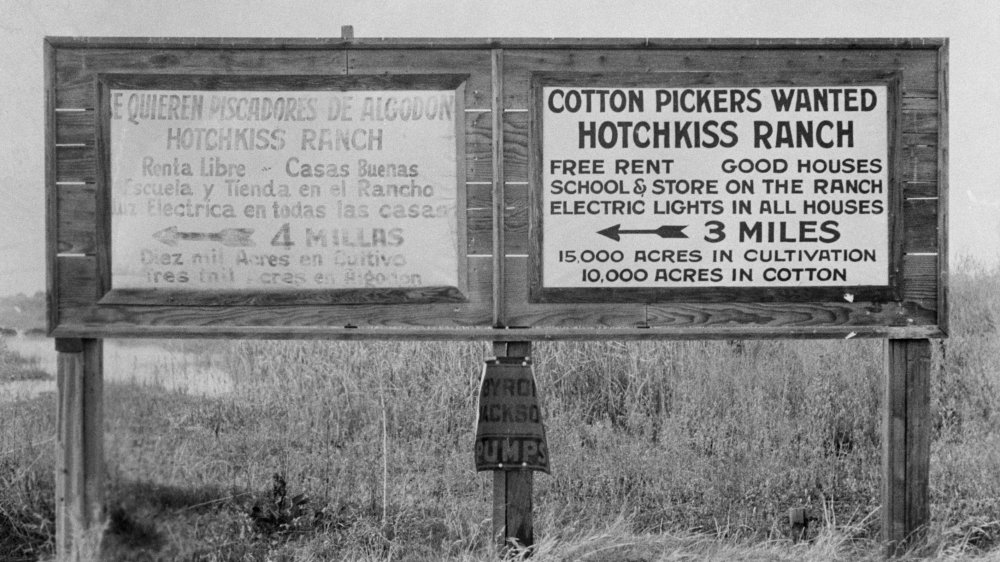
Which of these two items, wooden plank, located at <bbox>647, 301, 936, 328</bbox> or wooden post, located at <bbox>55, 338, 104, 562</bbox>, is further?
wooden plank, located at <bbox>647, 301, 936, 328</bbox>

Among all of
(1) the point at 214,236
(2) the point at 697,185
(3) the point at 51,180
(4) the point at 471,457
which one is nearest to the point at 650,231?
(2) the point at 697,185

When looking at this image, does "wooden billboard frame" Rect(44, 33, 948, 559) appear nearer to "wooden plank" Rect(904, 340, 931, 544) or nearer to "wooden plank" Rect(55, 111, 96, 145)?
"wooden plank" Rect(55, 111, 96, 145)

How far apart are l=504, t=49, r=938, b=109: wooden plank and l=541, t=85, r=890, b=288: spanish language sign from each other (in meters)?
0.10

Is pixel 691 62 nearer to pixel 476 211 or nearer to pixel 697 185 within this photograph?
pixel 697 185

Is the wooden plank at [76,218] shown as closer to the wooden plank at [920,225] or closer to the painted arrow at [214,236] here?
the painted arrow at [214,236]

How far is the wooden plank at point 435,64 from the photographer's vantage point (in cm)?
451

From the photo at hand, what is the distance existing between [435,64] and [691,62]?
1.34m

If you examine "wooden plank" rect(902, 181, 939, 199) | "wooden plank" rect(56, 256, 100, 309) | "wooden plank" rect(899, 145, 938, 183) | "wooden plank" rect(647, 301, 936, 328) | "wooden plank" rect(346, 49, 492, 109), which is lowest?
"wooden plank" rect(647, 301, 936, 328)

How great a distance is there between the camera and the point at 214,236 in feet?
14.8

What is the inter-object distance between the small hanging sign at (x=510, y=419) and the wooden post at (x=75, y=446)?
196 cm

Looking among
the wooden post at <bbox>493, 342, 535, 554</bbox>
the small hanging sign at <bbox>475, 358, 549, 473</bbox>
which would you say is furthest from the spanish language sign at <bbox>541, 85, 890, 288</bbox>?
the wooden post at <bbox>493, 342, 535, 554</bbox>

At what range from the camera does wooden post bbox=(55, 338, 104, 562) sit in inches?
175

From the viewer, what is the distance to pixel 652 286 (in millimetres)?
4535

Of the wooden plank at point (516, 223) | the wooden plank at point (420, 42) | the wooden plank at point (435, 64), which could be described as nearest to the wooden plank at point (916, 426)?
the wooden plank at point (420, 42)
